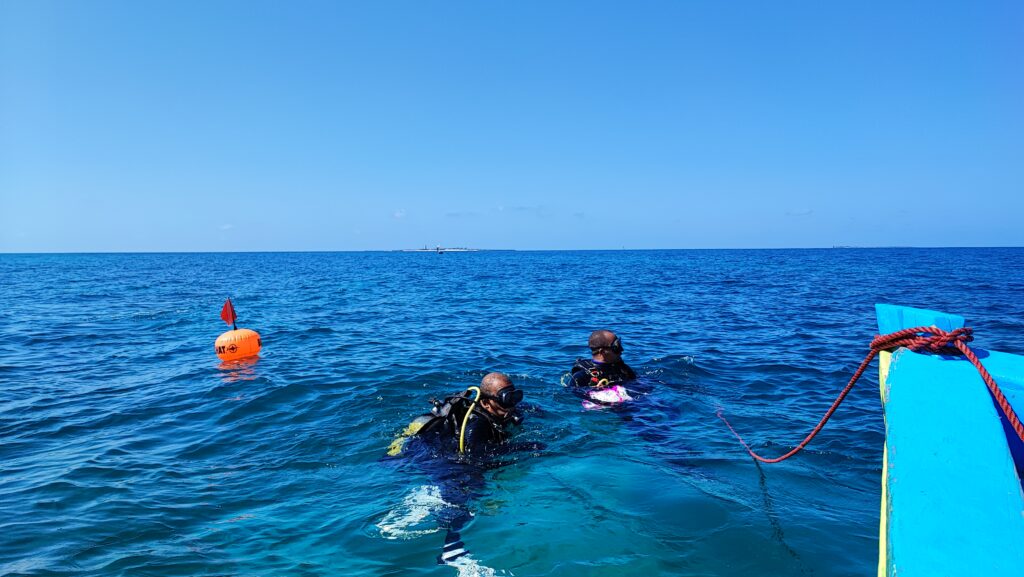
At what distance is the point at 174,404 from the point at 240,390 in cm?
116

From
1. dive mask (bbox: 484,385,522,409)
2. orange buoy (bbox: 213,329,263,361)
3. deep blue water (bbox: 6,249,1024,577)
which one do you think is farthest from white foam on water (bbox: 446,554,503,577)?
orange buoy (bbox: 213,329,263,361)

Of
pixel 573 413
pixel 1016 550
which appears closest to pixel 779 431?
pixel 573 413

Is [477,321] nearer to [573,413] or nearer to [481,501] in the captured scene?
[573,413]

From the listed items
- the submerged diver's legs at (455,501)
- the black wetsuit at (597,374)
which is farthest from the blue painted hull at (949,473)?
the black wetsuit at (597,374)

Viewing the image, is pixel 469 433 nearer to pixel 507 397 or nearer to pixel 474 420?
pixel 474 420

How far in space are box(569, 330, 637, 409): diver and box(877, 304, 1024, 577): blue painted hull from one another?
646cm

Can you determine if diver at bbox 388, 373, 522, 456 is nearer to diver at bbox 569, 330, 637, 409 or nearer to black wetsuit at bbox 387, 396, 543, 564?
black wetsuit at bbox 387, 396, 543, 564

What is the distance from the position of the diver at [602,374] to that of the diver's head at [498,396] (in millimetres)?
3036

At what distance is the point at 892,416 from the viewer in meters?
2.32

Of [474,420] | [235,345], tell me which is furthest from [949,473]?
[235,345]

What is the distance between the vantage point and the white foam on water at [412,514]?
197 inches

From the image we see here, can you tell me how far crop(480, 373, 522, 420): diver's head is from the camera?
6125 mm

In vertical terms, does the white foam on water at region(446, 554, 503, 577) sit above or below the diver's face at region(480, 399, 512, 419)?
below

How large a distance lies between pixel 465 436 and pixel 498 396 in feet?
1.95
